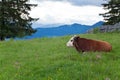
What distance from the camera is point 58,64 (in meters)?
14.6

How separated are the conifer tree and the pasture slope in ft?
107

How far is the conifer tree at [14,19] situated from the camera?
52500mm

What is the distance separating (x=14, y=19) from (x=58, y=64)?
135 ft

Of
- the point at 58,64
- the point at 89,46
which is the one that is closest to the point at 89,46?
the point at 89,46

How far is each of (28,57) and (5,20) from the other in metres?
36.9

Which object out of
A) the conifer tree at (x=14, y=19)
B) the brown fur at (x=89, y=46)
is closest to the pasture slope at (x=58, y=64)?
the brown fur at (x=89, y=46)

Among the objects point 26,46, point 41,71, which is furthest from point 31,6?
point 41,71

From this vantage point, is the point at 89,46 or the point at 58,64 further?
the point at 89,46

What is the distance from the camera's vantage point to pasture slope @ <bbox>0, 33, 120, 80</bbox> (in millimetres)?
13078

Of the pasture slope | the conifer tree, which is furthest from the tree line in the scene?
the pasture slope

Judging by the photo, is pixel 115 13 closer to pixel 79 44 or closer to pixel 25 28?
pixel 25 28

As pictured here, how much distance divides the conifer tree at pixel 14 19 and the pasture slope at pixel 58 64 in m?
32.6

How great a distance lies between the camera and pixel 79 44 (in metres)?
17.8

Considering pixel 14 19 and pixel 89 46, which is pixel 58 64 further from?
pixel 14 19
